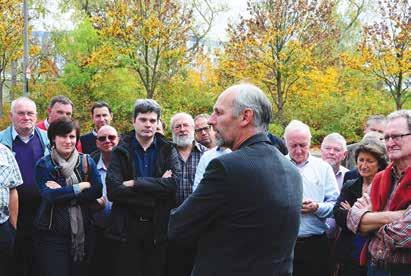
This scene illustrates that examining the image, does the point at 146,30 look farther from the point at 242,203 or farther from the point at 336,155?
the point at 242,203

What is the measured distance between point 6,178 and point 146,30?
1766 cm

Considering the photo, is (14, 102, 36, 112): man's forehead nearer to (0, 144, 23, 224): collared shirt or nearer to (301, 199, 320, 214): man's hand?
(0, 144, 23, 224): collared shirt

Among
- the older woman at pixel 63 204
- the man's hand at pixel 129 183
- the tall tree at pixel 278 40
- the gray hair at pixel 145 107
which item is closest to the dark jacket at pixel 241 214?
the man's hand at pixel 129 183

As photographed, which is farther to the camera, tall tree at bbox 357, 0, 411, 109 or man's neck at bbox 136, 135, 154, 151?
tall tree at bbox 357, 0, 411, 109

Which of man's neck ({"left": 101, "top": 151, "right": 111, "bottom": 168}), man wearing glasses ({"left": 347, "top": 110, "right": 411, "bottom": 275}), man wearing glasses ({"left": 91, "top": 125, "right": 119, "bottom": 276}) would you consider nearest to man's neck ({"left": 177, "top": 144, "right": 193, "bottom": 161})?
man wearing glasses ({"left": 91, "top": 125, "right": 119, "bottom": 276})

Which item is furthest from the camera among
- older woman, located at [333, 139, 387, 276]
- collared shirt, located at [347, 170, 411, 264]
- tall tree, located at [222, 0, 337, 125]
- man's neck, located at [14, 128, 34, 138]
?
tall tree, located at [222, 0, 337, 125]

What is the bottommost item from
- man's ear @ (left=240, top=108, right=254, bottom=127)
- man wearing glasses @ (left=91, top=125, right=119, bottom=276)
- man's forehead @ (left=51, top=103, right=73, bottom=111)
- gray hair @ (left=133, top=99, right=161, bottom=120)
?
man wearing glasses @ (left=91, top=125, right=119, bottom=276)

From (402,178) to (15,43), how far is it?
76.2 feet

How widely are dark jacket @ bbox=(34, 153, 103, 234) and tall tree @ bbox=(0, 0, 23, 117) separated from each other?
19.6 meters

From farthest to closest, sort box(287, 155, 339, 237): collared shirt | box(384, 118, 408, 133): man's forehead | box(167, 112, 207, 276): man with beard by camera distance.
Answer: box(167, 112, 207, 276): man with beard → box(287, 155, 339, 237): collared shirt → box(384, 118, 408, 133): man's forehead

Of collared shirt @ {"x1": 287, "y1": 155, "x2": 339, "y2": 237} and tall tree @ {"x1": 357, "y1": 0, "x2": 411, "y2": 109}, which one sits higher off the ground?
tall tree @ {"x1": 357, "y1": 0, "x2": 411, "y2": 109}

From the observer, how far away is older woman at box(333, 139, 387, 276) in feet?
14.5

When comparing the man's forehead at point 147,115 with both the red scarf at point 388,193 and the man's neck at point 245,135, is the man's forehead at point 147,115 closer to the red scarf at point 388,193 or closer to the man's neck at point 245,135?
the red scarf at point 388,193

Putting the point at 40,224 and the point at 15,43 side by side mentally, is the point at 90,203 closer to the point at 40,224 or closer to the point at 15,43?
the point at 40,224
